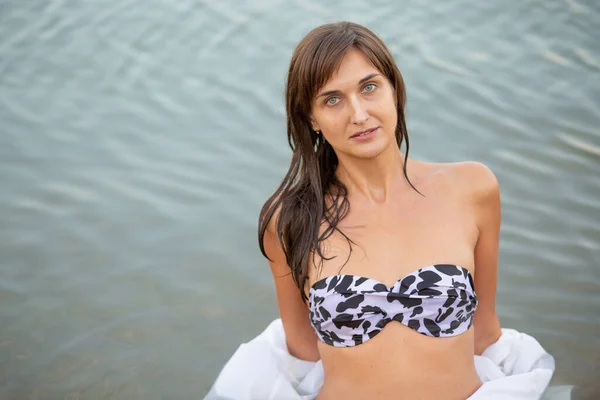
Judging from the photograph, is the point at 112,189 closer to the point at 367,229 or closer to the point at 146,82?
the point at 146,82

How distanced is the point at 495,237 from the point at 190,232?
7.70 feet

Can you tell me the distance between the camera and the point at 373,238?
2902 mm

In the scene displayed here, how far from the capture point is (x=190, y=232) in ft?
16.1

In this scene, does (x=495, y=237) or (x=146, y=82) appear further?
(x=146, y=82)

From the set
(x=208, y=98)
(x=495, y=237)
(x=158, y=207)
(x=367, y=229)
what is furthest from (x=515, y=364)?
(x=208, y=98)

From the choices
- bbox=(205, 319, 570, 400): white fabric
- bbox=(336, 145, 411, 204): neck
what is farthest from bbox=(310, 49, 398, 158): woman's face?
bbox=(205, 319, 570, 400): white fabric

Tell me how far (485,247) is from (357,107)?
707 mm

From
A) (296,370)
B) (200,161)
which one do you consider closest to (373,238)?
(296,370)

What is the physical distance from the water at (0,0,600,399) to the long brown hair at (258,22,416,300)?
4.44ft

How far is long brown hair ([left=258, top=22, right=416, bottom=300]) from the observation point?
274cm

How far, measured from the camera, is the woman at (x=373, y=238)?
8.98ft

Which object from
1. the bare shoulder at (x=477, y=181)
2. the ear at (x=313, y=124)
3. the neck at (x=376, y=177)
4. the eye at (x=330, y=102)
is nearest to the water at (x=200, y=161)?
the bare shoulder at (x=477, y=181)

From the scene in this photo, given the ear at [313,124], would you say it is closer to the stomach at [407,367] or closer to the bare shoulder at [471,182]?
the bare shoulder at [471,182]

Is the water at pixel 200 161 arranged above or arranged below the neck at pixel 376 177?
below
